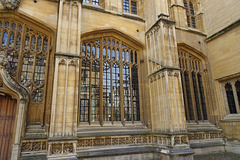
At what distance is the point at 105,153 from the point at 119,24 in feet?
21.4

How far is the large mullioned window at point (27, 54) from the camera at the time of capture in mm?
6852

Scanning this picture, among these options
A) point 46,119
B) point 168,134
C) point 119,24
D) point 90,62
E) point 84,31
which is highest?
point 119,24

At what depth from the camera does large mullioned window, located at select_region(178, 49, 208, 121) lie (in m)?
10.2

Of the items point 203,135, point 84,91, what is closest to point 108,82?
point 84,91

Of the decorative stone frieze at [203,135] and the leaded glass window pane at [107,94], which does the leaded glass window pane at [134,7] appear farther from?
the decorative stone frieze at [203,135]

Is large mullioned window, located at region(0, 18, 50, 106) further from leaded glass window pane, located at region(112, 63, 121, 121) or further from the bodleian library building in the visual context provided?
leaded glass window pane, located at region(112, 63, 121, 121)

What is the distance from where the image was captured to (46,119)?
6.70 m

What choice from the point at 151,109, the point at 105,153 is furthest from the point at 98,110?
the point at 151,109

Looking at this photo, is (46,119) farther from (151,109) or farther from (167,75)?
(167,75)

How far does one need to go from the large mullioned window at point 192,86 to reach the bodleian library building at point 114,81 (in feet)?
0.21

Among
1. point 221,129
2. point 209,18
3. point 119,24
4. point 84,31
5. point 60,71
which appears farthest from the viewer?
point 209,18

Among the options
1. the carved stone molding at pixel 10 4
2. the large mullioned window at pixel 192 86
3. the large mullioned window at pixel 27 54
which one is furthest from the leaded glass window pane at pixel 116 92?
the carved stone molding at pixel 10 4

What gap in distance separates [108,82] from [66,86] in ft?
8.85

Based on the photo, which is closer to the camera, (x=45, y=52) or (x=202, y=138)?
(x=45, y=52)
